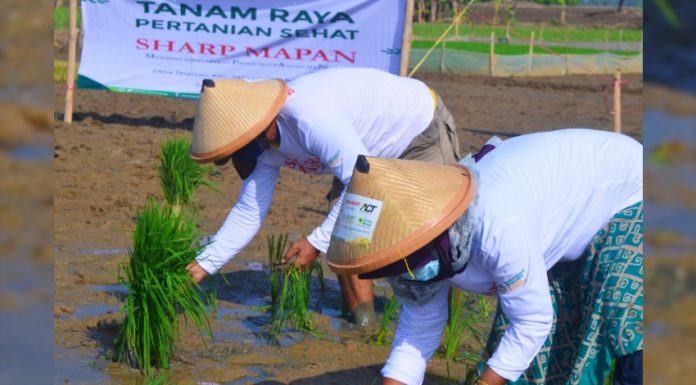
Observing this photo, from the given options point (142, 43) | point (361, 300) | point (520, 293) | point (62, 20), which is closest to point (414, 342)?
point (520, 293)

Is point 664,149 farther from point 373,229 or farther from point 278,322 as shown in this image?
point 278,322

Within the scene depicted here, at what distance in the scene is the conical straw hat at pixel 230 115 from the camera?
394 cm

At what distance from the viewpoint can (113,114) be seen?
459 inches

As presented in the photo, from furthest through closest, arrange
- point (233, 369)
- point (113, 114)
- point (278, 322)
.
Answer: point (113, 114), point (278, 322), point (233, 369)

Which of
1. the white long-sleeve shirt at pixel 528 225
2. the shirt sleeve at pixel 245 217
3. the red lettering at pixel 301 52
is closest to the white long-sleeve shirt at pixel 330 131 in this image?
the shirt sleeve at pixel 245 217

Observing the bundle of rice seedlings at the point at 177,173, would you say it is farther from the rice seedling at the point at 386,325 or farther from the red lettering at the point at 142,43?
the red lettering at the point at 142,43

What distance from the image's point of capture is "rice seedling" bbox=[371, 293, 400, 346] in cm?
454

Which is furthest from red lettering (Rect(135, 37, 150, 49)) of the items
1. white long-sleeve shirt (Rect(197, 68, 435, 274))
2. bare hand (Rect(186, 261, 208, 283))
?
bare hand (Rect(186, 261, 208, 283))

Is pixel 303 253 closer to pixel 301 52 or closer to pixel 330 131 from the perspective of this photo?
pixel 330 131

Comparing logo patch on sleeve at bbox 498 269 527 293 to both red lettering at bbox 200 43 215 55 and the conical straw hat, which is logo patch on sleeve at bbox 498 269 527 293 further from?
red lettering at bbox 200 43 215 55

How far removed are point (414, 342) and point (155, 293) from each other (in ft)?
4.29

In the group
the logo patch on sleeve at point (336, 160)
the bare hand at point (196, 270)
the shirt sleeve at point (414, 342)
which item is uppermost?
the logo patch on sleeve at point (336, 160)

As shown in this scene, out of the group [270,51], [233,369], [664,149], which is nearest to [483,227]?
[664,149]

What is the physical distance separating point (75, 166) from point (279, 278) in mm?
3456
